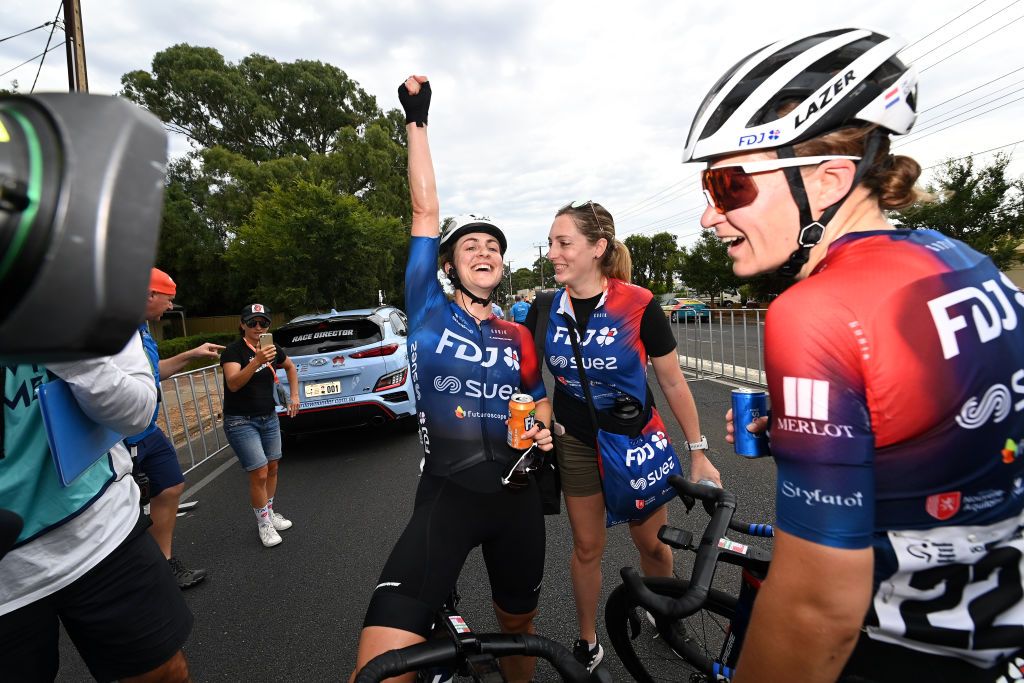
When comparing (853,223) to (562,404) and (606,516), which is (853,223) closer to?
(562,404)

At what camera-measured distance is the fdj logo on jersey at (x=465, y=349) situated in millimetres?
2248

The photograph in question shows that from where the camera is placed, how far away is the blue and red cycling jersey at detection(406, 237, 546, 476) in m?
→ 2.17

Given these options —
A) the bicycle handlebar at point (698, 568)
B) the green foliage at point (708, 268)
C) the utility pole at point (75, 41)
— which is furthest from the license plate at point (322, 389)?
the green foliage at point (708, 268)

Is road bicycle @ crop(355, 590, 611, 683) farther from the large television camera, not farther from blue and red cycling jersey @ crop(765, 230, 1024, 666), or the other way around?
the large television camera

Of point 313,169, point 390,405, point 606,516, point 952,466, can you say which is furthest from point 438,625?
point 313,169

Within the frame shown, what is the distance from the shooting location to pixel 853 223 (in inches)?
43.8

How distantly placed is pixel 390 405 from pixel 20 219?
244 inches

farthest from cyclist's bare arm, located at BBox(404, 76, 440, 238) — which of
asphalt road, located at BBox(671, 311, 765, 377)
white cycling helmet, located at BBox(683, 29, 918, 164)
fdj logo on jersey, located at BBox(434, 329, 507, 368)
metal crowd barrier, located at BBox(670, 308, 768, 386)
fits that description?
asphalt road, located at BBox(671, 311, 765, 377)

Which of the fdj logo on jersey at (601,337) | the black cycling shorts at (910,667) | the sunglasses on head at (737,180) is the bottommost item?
the black cycling shorts at (910,667)

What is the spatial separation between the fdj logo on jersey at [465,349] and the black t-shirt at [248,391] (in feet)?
9.85

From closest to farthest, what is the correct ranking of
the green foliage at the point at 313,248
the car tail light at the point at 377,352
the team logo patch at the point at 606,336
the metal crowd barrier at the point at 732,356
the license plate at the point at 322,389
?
the team logo patch at the point at 606,336 < the license plate at the point at 322,389 < the car tail light at the point at 377,352 < the metal crowd barrier at the point at 732,356 < the green foliage at the point at 313,248

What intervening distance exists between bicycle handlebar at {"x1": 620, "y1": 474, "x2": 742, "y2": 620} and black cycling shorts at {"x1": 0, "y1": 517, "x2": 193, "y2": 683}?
167 centimetres

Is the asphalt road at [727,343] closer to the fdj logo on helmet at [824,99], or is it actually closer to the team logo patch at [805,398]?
the fdj logo on helmet at [824,99]

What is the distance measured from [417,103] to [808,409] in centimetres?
206
